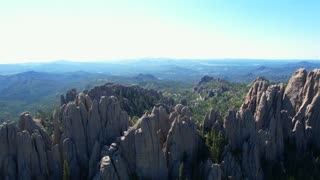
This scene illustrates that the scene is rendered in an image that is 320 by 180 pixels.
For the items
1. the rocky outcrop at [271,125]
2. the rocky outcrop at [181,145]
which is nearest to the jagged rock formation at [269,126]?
the rocky outcrop at [271,125]

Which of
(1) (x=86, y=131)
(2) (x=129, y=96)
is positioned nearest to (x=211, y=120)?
(1) (x=86, y=131)

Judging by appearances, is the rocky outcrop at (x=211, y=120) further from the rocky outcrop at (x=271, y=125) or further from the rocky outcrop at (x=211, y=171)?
the rocky outcrop at (x=211, y=171)

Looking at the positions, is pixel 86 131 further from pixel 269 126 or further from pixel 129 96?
pixel 129 96

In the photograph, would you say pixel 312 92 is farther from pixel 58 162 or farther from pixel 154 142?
pixel 58 162

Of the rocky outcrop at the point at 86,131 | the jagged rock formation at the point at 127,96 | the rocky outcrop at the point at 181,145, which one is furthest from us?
the jagged rock formation at the point at 127,96

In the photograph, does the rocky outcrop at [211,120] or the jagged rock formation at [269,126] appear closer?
the jagged rock formation at [269,126]

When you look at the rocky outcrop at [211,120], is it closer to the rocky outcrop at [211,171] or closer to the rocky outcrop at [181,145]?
the rocky outcrop at [181,145]

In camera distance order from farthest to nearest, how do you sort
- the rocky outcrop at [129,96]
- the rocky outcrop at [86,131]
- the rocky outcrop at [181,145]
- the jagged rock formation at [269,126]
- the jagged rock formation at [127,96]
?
the rocky outcrop at [129,96], the jagged rock formation at [127,96], the jagged rock formation at [269,126], the rocky outcrop at [181,145], the rocky outcrop at [86,131]

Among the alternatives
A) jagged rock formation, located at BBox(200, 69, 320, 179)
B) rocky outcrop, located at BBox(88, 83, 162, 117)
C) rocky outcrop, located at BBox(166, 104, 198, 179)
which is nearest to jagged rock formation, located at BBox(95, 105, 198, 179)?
rocky outcrop, located at BBox(166, 104, 198, 179)

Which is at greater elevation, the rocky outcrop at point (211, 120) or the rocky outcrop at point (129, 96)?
the rocky outcrop at point (211, 120)

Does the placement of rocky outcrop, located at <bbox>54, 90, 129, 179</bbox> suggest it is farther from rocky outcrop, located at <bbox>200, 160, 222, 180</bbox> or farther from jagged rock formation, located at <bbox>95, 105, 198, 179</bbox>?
rocky outcrop, located at <bbox>200, 160, 222, 180</bbox>

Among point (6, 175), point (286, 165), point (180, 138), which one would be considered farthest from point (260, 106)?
point (6, 175)

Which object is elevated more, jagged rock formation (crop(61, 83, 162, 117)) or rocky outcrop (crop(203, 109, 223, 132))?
rocky outcrop (crop(203, 109, 223, 132))

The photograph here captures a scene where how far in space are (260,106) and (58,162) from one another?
35.9 meters
